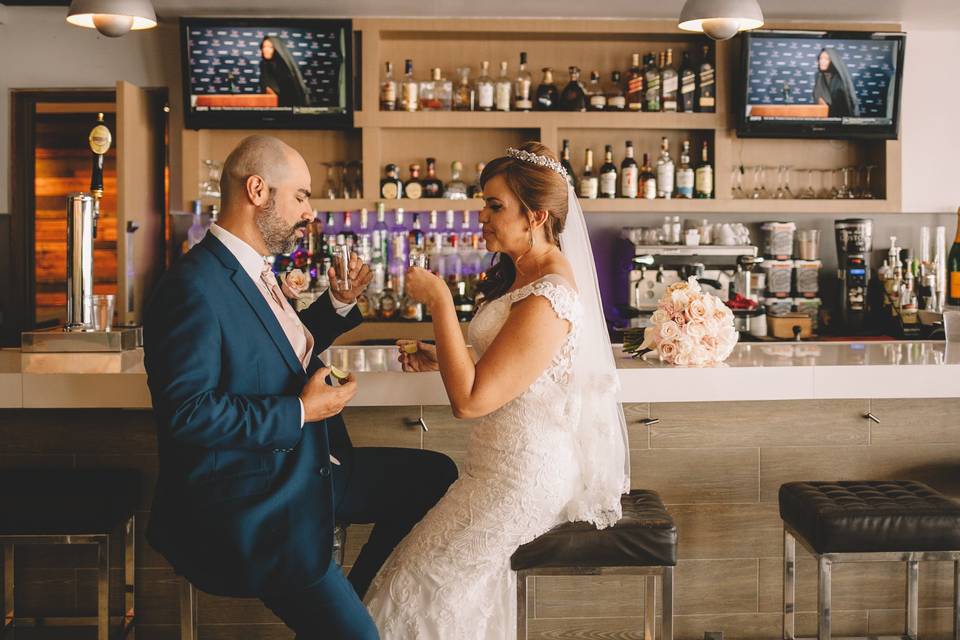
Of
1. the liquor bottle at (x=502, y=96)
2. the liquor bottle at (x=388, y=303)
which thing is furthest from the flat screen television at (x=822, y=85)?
the liquor bottle at (x=388, y=303)

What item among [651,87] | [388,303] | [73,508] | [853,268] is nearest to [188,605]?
[73,508]

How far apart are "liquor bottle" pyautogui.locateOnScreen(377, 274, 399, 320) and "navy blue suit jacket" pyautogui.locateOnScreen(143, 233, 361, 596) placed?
10.4 feet

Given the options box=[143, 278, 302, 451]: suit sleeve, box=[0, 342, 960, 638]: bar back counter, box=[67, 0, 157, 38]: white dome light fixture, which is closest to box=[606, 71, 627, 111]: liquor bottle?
box=[0, 342, 960, 638]: bar back counter

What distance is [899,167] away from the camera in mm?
5055

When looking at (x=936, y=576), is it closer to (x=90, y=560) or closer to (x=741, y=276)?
(x=741, y=276)

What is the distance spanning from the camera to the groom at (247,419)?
166 cm

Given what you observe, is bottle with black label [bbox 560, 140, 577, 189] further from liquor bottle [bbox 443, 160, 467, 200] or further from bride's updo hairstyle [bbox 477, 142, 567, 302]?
bride's updo hairstyle [bbox 477, 142, 567, 302]

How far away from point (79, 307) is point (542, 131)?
8.95 ft

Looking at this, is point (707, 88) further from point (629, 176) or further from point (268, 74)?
point (268, 74)

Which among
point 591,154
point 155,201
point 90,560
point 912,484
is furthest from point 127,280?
point 912,484

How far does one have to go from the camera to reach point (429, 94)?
5.02m

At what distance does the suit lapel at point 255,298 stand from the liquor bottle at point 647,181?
11.5ft

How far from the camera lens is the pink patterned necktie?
6.27 ft

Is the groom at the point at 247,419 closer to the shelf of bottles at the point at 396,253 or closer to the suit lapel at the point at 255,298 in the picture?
the suit lapel at the point at 255,298
